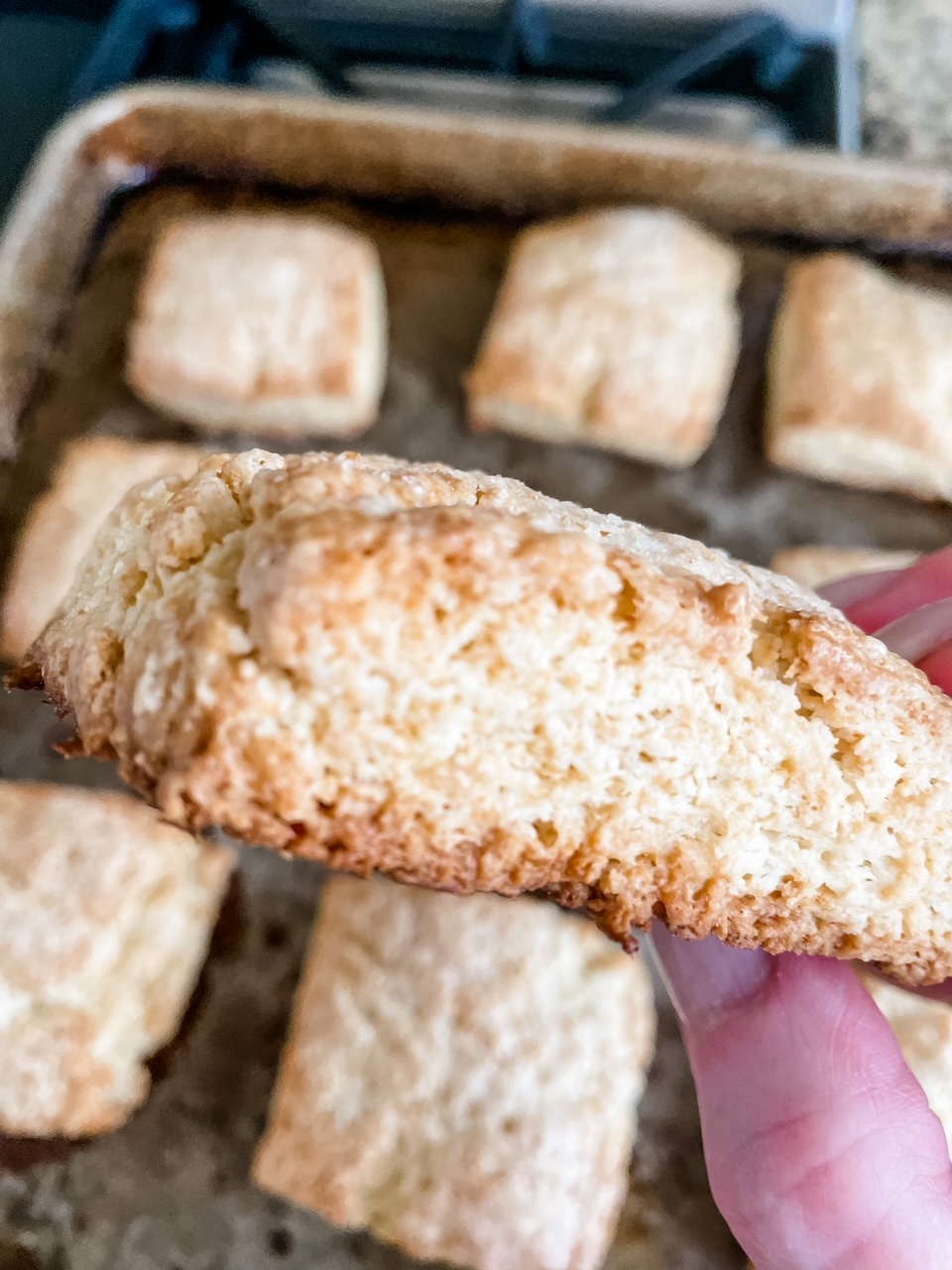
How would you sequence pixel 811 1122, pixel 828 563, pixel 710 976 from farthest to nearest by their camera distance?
1. pixel 828 563
2. pixel 710 976
3. pixel 811 1122

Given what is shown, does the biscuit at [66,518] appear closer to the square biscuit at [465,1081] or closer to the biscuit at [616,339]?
the biscuit at [616,339]

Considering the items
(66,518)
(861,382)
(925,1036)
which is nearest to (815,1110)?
(925,1036)

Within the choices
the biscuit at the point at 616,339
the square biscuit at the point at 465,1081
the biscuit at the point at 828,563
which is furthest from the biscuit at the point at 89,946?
the biscuit at the point at 828,563

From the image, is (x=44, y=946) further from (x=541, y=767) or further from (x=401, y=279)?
(x=401, y=279)

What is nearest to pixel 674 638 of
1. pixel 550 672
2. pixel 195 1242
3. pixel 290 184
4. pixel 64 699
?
pixel 550 672

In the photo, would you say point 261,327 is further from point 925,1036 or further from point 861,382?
point 925,1036

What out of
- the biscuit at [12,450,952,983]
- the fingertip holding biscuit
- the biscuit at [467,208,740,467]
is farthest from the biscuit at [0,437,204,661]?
the fingertip holding biscuit

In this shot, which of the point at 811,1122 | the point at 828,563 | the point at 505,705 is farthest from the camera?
the point at 828,563
